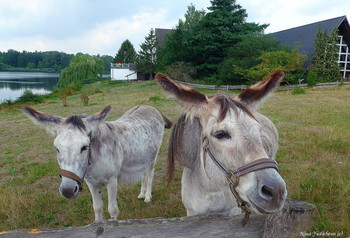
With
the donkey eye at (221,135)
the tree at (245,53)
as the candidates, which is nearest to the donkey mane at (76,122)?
the donkey eye at (221,135)

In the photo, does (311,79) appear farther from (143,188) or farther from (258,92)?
(258,92)

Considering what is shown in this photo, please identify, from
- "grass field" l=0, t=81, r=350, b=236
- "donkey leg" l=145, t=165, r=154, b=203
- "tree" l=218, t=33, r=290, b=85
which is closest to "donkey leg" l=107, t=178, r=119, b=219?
"grass field" l=0, t=81, r=350, b=236

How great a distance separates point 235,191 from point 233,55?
30.3m

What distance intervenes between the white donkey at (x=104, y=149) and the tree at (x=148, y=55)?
44303 mm

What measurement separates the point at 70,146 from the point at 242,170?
6.72 feet

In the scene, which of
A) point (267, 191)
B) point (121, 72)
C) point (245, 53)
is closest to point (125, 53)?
point (121, 72)

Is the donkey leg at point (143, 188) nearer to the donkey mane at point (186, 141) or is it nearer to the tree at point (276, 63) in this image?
the donkey mane at point (186, 141)

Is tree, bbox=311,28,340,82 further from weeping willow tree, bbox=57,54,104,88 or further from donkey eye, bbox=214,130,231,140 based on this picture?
weeping willow tree, bbox=57,54,104,88

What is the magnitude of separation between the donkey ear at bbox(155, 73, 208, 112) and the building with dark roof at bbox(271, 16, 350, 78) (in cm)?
3169

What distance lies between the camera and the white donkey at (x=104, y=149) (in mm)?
2609

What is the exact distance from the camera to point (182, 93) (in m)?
1.84

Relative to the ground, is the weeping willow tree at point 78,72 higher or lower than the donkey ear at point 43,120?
higher

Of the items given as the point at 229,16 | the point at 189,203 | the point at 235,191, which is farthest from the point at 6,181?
the point at 229,16

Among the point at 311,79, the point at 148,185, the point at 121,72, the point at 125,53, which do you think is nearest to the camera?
the point at 148,185
